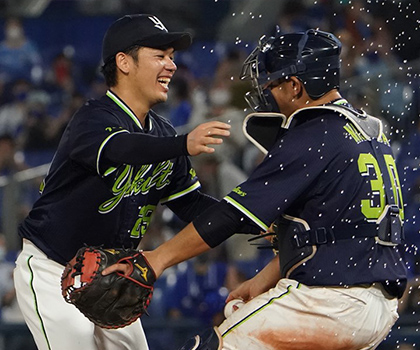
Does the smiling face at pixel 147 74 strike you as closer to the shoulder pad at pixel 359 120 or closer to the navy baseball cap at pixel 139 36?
the navy baseball cap at pixel 139 36

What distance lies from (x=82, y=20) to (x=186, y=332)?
224 inches

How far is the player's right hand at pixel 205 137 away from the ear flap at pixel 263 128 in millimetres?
398

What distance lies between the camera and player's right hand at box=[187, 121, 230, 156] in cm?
381

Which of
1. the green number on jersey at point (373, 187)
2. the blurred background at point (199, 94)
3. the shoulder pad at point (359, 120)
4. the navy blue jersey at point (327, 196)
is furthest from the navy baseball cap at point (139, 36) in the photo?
the blurred background at point (199, 94)

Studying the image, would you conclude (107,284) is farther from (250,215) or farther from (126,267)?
(250,215)

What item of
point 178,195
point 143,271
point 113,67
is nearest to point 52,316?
point 143,271

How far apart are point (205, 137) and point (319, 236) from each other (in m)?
0.68

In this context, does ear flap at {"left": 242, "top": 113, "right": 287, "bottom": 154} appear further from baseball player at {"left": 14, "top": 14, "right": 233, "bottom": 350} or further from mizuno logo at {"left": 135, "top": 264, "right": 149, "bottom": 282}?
mizuno logo at {"left": 135, "top": 264, "right": 149, "bottom": 282}

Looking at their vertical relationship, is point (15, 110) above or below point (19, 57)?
below

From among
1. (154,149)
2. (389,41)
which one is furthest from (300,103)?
(389,41)

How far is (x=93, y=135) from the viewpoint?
4309 millimetres

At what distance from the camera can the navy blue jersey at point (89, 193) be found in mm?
4391

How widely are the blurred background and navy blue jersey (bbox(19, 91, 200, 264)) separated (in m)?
2.81

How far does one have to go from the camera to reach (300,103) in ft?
13.5
